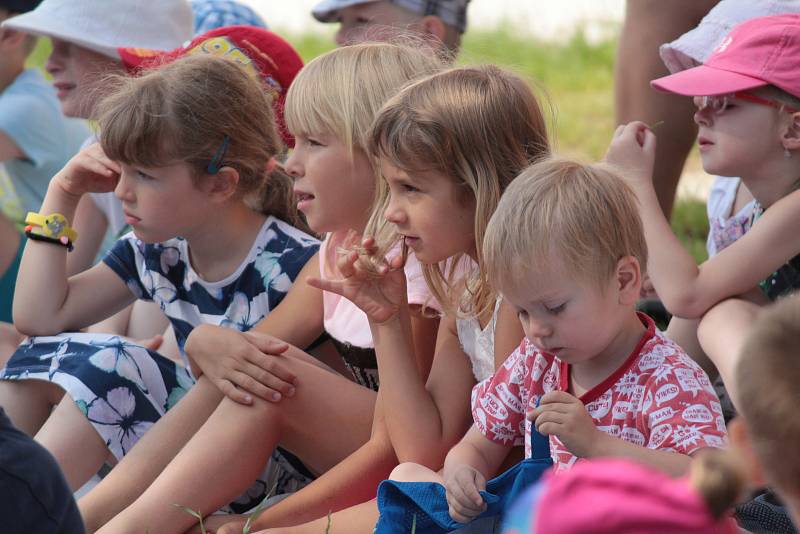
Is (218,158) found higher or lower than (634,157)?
lower

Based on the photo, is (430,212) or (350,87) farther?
(350,87)

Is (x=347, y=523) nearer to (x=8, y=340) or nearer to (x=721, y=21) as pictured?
(x=8, y=340)

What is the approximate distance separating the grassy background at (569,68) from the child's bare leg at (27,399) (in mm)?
2908

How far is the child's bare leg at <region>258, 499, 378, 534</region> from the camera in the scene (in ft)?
7.65

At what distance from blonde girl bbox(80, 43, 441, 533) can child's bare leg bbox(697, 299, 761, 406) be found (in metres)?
0.62

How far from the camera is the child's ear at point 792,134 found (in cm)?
250

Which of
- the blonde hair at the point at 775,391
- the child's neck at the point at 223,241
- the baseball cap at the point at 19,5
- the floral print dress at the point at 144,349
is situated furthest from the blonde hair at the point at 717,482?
the baseball cap at the point at 19,5


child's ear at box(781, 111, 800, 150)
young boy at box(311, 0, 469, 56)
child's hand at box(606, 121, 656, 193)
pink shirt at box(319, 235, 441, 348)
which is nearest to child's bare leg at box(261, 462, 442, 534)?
pink shirt at box(319, 235, 441, 348)

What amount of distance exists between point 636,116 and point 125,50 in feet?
5.34

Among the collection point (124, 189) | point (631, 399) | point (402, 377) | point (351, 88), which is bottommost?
point (402, 377)

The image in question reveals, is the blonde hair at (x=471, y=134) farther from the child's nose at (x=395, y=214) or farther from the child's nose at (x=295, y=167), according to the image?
the child's nose at (x=295, y=167)

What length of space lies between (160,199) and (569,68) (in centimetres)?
431

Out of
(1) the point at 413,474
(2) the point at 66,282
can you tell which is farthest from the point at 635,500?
(2) the point at 66,282

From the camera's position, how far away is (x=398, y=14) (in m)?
4.03
